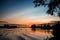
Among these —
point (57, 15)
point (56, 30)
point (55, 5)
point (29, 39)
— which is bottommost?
point (29, 39)

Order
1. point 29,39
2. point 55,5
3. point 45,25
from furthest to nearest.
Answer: point 29,39, point 45,25, point 55,5

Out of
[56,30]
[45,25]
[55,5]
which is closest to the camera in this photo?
[55,5]

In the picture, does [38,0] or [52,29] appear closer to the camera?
[38,0]

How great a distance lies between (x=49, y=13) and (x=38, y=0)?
42.1 inches

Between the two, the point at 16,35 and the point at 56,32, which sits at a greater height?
the point at 56,32

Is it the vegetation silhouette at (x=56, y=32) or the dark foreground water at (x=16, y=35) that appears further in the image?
the dark foreground water at (x=16, y=35)

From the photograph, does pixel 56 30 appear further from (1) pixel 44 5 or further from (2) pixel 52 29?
(1) pixel 44 5

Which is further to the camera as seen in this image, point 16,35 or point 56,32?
point 16,35

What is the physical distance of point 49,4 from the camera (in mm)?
8484

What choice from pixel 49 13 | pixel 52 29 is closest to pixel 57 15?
pixel 49 13

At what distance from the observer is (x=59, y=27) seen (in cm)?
871

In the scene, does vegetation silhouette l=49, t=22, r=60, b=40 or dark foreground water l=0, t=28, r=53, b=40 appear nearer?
vegetation silhouette l=49, t=22, r=60, b=40

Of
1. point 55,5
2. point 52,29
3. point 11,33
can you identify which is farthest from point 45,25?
point 11,33

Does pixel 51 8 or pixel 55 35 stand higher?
pixel 51 8
